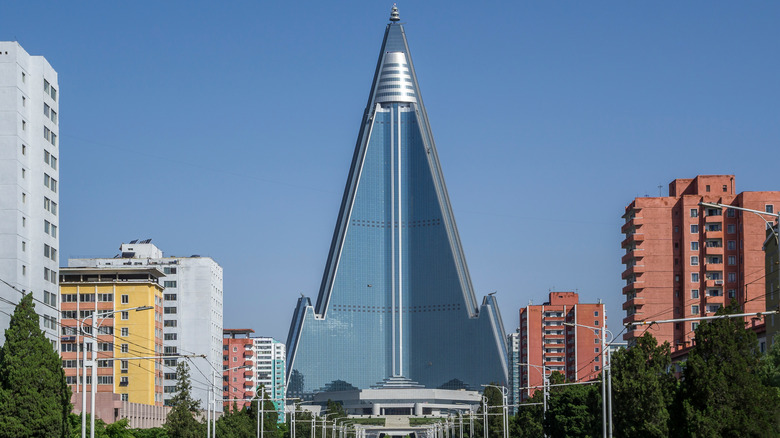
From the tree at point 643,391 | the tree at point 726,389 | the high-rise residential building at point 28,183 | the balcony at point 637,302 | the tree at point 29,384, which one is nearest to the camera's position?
the tree at point 726,389

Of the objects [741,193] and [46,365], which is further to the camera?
[741,193]

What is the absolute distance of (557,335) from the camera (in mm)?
178000

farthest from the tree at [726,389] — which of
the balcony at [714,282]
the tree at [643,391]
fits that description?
the balcony at [714,282]

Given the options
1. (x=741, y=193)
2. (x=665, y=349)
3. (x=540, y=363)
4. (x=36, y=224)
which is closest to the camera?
(x=665, y=349)

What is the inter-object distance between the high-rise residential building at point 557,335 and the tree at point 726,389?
125 meters

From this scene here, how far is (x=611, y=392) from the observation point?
167ft

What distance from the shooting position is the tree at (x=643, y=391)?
4425 centimetres

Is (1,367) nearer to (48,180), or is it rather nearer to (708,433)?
(708,433)

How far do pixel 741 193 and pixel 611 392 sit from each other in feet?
178

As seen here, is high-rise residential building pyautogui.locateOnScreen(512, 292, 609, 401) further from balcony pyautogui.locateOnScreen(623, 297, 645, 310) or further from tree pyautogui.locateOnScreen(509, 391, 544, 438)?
tree pyautogui.locateOnScreen(509, 391, 544, 438)

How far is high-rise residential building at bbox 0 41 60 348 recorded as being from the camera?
73312mm

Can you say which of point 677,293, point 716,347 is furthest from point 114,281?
point 716,347

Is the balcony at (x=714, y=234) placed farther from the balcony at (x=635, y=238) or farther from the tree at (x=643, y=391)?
the tree at (x=643, y=391)

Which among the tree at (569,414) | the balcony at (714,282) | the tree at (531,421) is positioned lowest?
the tree at (531,421)
